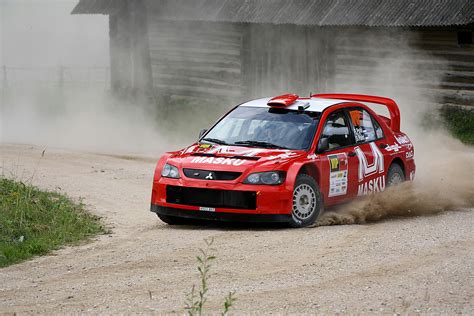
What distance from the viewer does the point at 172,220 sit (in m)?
12.8

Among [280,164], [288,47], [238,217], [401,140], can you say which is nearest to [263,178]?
[280,164]

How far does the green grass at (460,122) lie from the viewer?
23.4m

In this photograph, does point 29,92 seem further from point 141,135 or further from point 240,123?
point 240,123

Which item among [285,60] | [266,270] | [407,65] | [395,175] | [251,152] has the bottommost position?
[266,270]

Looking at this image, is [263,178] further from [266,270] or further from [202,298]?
[202,298]

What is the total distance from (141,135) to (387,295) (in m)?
18.6

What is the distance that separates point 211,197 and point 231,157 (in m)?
0.55

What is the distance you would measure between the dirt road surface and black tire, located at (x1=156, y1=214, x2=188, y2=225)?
7.3 inches

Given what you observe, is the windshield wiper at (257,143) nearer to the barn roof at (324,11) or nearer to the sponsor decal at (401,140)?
the sponsor decal at (401,140)

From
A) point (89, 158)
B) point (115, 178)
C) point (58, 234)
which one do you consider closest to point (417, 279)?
point (58, 234)

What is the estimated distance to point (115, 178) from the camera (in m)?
17.9

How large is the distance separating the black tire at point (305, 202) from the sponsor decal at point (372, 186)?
1.13 meters

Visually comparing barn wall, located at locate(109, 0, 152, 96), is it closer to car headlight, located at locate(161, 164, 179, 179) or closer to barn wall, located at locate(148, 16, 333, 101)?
barn wall, located at locate(148, 16, 333, 101)

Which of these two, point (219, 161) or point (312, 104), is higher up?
point (312, 104)
